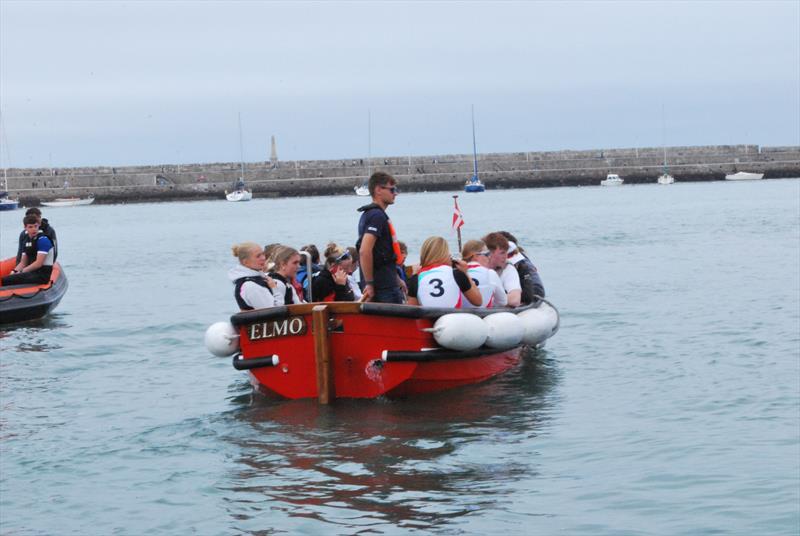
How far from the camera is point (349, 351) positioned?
1116cm

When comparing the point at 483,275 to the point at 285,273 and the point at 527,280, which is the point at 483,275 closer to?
the point at 527,280

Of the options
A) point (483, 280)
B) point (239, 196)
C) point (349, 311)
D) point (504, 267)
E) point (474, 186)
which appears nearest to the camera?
point (349, 311)

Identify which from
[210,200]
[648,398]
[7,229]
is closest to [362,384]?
[648,398]

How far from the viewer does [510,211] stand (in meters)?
67.7

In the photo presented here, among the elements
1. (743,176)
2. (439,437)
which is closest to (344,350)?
(439,437)

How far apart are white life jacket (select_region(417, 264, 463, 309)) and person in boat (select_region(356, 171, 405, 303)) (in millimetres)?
235

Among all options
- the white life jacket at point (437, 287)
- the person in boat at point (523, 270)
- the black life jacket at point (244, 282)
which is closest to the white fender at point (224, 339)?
the black life jacket at point (244, 282)

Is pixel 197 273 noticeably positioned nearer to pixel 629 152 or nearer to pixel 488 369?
pixel 488 369

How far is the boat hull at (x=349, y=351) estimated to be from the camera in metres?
11.0

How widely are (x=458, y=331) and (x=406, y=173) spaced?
83539mm

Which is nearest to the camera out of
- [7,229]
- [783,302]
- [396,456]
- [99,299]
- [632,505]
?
[632,505]

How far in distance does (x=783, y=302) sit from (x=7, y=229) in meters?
50.8

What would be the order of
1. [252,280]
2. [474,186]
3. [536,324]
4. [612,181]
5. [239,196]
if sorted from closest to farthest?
[252,280]
[536,324]
[474,186]
[239,196]
[612,181]

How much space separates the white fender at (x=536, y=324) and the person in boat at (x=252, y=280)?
279 cm
